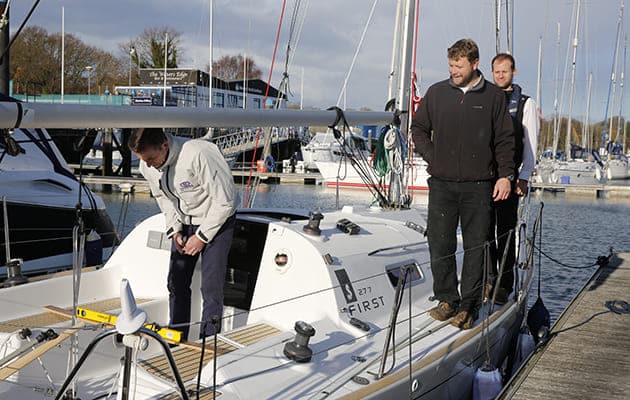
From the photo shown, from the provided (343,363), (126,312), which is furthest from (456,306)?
(126,312)

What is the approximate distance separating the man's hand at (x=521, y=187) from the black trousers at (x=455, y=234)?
2.57ft

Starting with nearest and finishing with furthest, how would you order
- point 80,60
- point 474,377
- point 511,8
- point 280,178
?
point 474,377, point 511,8, point 280,178, point 80,60

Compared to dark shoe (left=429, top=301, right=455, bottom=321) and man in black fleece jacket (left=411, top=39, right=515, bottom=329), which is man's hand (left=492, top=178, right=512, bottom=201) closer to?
man in black fleece jacket (left=411, top=39, right=515, bottom=329)

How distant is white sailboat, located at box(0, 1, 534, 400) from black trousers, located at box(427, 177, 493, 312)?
0.27 metres

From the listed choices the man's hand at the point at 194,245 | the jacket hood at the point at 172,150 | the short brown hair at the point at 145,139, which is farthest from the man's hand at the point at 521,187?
the short brown hair at the point at 145,139

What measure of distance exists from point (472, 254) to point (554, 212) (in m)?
22.4

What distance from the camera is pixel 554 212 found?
2577 centimetres

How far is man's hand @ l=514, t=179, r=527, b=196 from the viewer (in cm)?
554

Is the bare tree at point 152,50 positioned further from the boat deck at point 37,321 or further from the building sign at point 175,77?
the boat deck at point 37,321

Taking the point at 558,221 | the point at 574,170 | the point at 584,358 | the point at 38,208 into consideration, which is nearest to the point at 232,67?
the point at 574,170

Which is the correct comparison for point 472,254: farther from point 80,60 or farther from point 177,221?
point 80,60

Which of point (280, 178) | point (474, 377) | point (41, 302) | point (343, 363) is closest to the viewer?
point (343, 363)

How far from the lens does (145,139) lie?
4.05 metres

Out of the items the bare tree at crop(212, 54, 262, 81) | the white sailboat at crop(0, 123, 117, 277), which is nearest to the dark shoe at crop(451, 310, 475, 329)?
the white sailboat at crop(0, 123, 117, 277)
